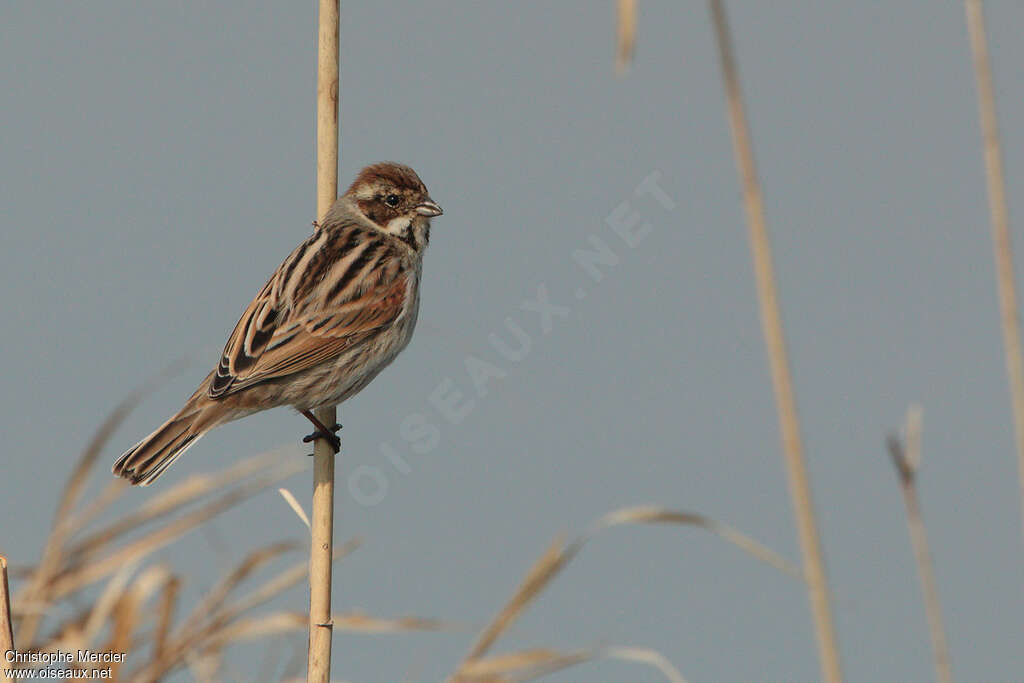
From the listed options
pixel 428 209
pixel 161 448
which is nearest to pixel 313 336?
pixel 161 448

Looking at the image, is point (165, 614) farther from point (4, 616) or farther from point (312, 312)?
point (4, 616)

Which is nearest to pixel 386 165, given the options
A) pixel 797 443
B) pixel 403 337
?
pixel 403 337

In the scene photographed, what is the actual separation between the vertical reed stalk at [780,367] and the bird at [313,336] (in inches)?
108

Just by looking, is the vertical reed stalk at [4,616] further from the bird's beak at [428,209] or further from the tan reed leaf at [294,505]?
the bird's beak at [428,209]

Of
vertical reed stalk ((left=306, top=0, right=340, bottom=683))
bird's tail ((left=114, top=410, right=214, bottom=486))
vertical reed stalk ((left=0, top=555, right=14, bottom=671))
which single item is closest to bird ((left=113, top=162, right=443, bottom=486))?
bird's tail ((left=114, top=410, right=214, bottom=486))

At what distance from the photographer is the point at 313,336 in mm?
5844

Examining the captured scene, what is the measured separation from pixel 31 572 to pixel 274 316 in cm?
152

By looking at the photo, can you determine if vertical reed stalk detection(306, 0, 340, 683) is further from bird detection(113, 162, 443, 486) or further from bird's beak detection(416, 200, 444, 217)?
bird's beak detection(416, 200, 444, 217)

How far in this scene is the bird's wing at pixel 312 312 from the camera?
5.73 metres

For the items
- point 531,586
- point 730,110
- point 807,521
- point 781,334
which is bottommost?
point 531,586

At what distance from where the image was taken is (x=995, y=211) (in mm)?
3885

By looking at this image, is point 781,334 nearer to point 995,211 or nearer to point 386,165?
point 995,211

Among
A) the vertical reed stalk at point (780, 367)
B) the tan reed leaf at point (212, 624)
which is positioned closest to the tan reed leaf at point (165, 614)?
the tan reed leaf at point (212, 624)

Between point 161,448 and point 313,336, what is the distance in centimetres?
82
